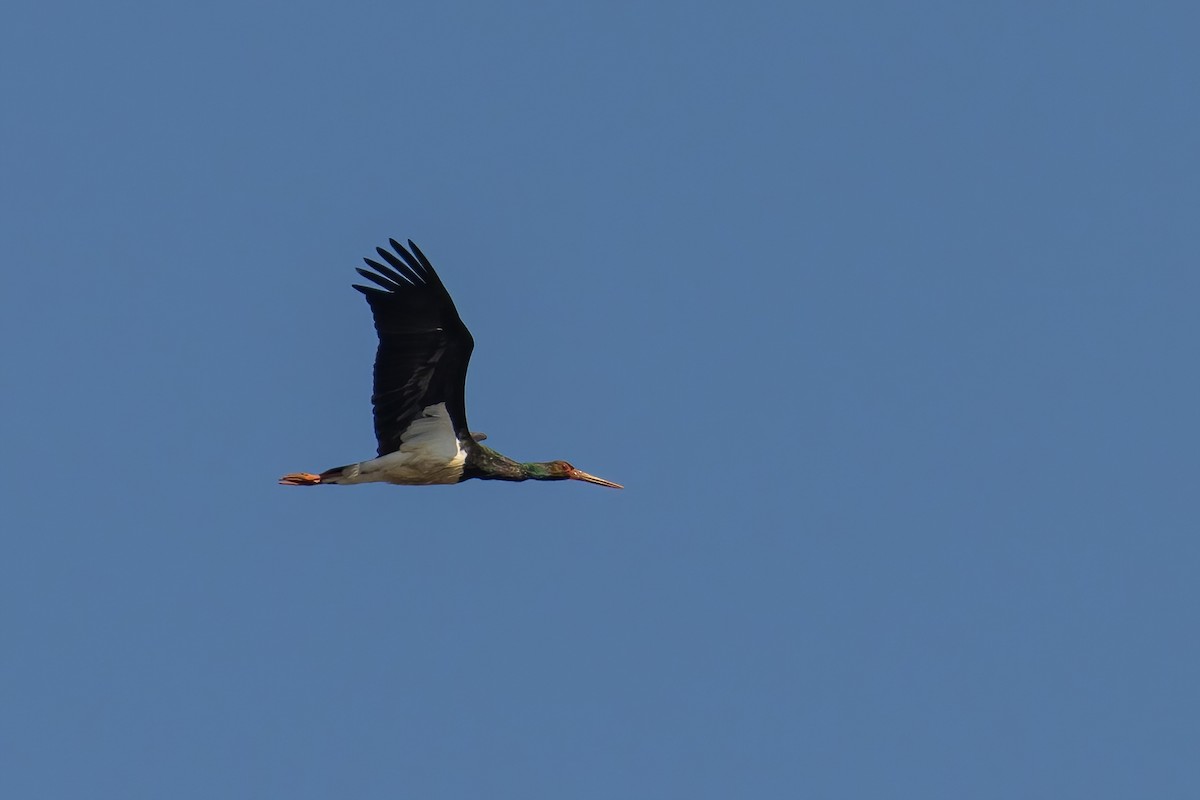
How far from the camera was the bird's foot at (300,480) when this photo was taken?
3675cm

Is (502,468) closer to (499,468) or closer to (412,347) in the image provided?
(499,468)

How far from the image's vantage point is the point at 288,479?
121ft

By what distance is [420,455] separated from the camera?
1437 inches

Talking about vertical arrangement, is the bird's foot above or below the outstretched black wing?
below

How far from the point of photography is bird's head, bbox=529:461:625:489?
38438 millimetres

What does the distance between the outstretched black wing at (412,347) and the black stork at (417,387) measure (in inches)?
0.5

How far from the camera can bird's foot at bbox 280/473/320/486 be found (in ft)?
121

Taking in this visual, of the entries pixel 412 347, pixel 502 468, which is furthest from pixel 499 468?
pixel 412 347

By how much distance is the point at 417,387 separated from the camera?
36.2m

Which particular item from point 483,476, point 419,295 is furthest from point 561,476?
point 419,295

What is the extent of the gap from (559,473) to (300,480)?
3.83 meters

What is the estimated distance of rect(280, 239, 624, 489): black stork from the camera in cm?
3541

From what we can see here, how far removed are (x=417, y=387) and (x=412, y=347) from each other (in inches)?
24.4

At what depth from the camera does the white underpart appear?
3644 cm
